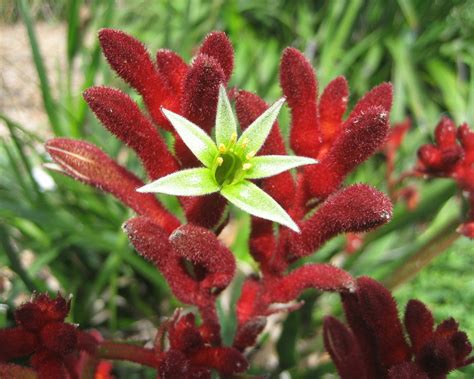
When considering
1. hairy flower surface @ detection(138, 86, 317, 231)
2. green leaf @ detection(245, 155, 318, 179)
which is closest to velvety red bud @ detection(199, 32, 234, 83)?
hairy flower surface @ detection(138, 86, 317, 231)

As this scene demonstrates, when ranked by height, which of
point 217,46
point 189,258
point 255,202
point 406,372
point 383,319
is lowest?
point 406,372

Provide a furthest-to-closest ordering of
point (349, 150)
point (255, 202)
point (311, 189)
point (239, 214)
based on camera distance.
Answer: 1. point (239, 214)
2. point (311, 189)
3. point (349, 150)
4. point (255, 202)

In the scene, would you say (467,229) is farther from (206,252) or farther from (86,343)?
(86,343)

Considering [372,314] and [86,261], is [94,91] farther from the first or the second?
[86,261]

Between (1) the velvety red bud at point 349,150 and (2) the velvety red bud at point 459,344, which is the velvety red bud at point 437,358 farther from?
(1) the velvety red bud at point 349,150

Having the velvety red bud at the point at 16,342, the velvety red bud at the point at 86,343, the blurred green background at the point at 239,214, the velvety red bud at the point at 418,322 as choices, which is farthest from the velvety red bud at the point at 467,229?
the velvety red bud at the point at 16,342

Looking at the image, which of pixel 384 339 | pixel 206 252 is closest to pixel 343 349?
pixel 384 339
